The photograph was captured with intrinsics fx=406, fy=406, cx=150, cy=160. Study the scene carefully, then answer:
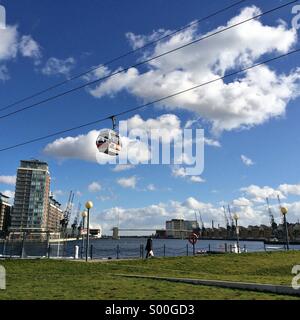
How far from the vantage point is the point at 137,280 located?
18250 millimetres

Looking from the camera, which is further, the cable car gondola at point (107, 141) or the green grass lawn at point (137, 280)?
the cable car gondola at point (107, 141)

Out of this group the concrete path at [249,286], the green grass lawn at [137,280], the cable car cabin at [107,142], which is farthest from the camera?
the cable car cabin at [107,142]

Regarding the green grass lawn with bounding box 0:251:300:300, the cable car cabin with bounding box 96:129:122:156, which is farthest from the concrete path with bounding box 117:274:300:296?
the cable car cabin with bounding box 96:129:122:156

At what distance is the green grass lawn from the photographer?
13.6 metres

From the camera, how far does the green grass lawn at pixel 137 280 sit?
13.6 meters

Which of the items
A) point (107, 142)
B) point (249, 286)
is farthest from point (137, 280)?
point (107, 142)

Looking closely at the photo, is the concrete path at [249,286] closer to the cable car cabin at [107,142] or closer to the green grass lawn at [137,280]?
the green grass lawn at [137,280]

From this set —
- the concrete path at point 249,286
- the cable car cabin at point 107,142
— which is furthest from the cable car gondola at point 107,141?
the concrete path at point 249,286
